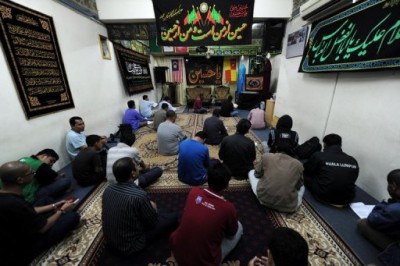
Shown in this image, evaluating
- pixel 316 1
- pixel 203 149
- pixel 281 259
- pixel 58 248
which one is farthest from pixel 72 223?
pixel 316 1

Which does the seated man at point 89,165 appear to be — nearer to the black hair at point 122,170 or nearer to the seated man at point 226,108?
the black hair at point 122,170

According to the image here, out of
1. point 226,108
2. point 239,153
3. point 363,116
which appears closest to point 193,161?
point 239,153

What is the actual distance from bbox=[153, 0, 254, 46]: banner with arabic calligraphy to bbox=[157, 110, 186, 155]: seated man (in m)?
1.48

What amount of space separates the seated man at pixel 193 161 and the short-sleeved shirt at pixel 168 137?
0.84 meters

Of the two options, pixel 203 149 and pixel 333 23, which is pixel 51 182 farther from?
pixel 333 23

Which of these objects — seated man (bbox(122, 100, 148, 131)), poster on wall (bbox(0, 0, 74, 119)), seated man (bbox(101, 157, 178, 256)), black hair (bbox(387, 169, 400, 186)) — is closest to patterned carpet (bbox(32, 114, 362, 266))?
seated man (bbox(101, 157, 178, 256))

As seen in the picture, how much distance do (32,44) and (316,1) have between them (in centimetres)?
410

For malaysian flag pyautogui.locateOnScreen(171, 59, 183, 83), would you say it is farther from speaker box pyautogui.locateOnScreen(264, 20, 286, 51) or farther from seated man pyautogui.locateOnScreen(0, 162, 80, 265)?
seated man pyautogui.locateOnScreen(0, 162, 80, 265)

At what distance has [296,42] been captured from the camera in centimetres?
362

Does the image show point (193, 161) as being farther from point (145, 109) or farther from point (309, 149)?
point (145, 109)

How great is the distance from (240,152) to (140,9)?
3414 millimetres

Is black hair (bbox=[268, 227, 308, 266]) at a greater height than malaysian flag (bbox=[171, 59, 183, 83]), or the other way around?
malaysian flag (bbox=[171, 59, 183, 83])

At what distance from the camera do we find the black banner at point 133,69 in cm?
475

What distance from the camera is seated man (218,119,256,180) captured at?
7.78ft
